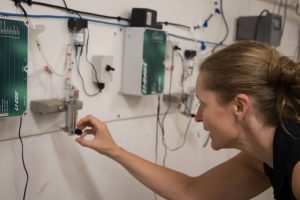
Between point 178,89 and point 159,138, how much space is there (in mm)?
299

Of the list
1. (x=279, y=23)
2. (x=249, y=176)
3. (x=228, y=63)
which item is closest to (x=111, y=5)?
(x=228, y=63)

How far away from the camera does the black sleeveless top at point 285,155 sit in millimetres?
925

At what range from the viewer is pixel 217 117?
1.03m

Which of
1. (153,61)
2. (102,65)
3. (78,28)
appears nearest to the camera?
(78,28)

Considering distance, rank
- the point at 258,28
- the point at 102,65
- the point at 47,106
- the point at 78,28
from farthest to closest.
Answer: the point at 258,28, the point at 102,65, the point at 78,28, the point at 47,106

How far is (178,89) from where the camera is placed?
1.93m

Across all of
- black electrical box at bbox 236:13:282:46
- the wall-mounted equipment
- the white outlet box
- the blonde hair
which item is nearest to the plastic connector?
the white outlet box

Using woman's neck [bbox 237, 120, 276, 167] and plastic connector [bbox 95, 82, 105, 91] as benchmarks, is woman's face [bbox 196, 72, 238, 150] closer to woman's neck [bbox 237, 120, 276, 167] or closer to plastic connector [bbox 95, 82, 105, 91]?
woman's neck [bbox 237, 120, 276, 167]

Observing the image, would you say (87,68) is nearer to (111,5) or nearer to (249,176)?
(111,5)

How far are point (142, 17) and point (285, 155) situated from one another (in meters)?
0.85

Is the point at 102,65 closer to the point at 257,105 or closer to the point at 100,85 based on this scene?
the point at 100,85

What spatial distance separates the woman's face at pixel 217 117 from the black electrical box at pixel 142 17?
539 millimetres

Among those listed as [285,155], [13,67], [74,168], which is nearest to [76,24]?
[13,67]

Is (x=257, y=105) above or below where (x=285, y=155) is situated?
above
